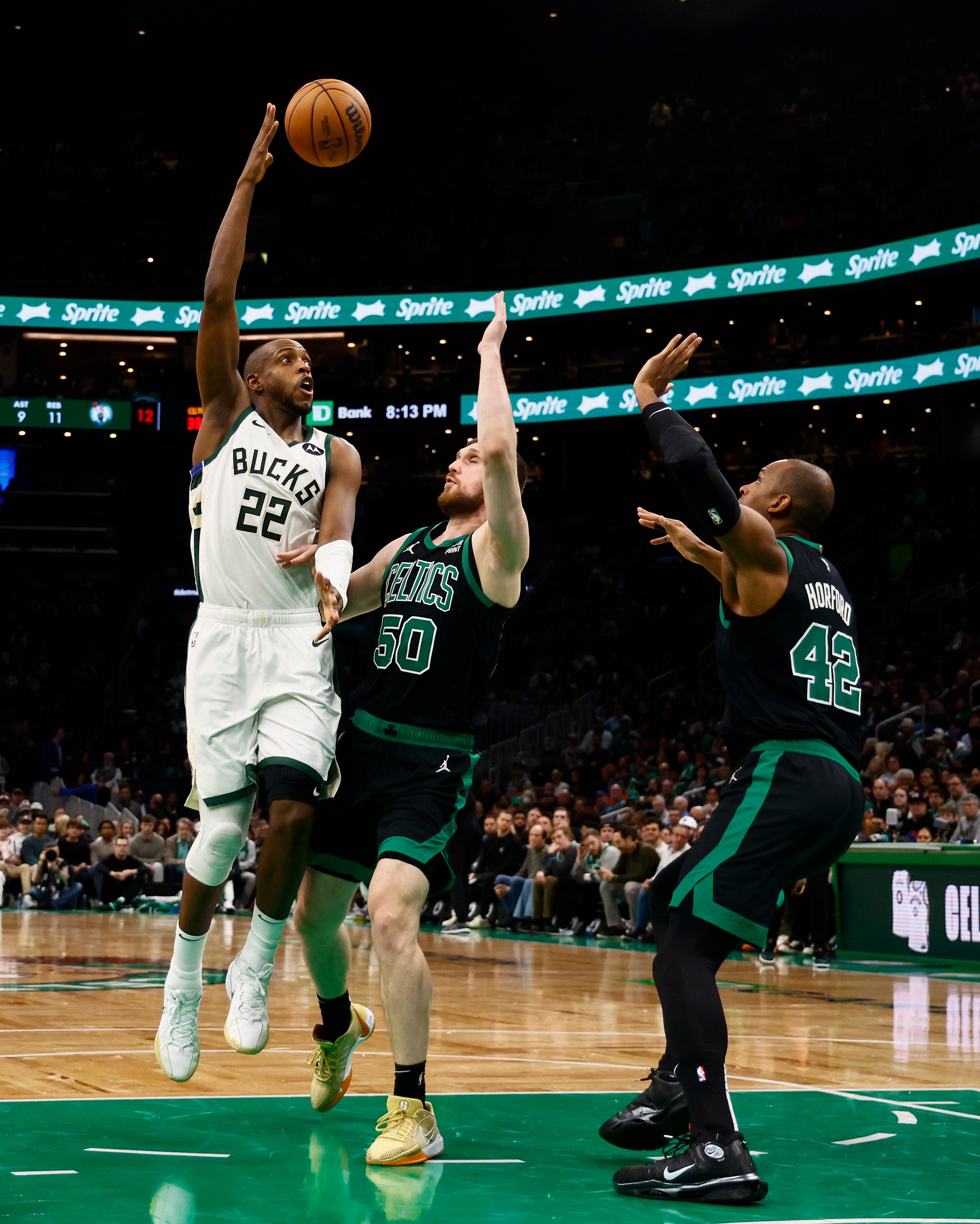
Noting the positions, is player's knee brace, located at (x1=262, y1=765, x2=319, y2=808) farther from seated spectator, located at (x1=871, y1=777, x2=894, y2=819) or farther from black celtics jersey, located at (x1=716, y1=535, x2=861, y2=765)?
seated spectator, located at (x1=871, y1=777, x2=894, y2=819)

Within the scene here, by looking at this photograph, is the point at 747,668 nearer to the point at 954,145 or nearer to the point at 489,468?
the point at 489,468

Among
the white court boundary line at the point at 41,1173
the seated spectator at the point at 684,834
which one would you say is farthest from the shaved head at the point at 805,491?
the seated spectator at the point at 684,834

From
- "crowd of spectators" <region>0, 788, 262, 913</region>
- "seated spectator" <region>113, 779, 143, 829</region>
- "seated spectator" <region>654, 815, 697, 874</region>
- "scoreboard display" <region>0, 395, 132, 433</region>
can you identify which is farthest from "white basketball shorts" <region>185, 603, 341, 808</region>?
"scoreboard display" <region>0, 395, 132, 433</region>

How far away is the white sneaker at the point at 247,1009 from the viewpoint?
4.88 meters

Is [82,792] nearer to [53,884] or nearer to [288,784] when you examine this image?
[53,884]

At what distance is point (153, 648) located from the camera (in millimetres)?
33062

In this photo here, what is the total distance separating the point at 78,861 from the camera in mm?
20984

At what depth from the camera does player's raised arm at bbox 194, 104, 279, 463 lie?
16.8ft

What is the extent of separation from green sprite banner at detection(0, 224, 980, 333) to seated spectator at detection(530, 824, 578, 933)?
1337 cm

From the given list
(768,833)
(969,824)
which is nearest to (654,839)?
(969,824)

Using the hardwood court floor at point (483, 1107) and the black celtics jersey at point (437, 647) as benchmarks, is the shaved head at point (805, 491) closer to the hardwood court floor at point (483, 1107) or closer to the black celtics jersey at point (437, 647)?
the black celtics jersey at point (437, 647)

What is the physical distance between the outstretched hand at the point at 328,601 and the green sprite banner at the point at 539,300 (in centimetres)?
2290

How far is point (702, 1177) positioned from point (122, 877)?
56.8 ft

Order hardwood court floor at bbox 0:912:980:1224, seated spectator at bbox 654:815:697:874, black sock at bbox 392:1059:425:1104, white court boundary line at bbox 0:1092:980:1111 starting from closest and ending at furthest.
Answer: hardwood court floor at bbox 0:912:980:1224
black sock at bbox 392:1059:425:1104
white court boundary line at bbox 0:1092:980:1111
seated spectator at bbox 654:815:697:874
